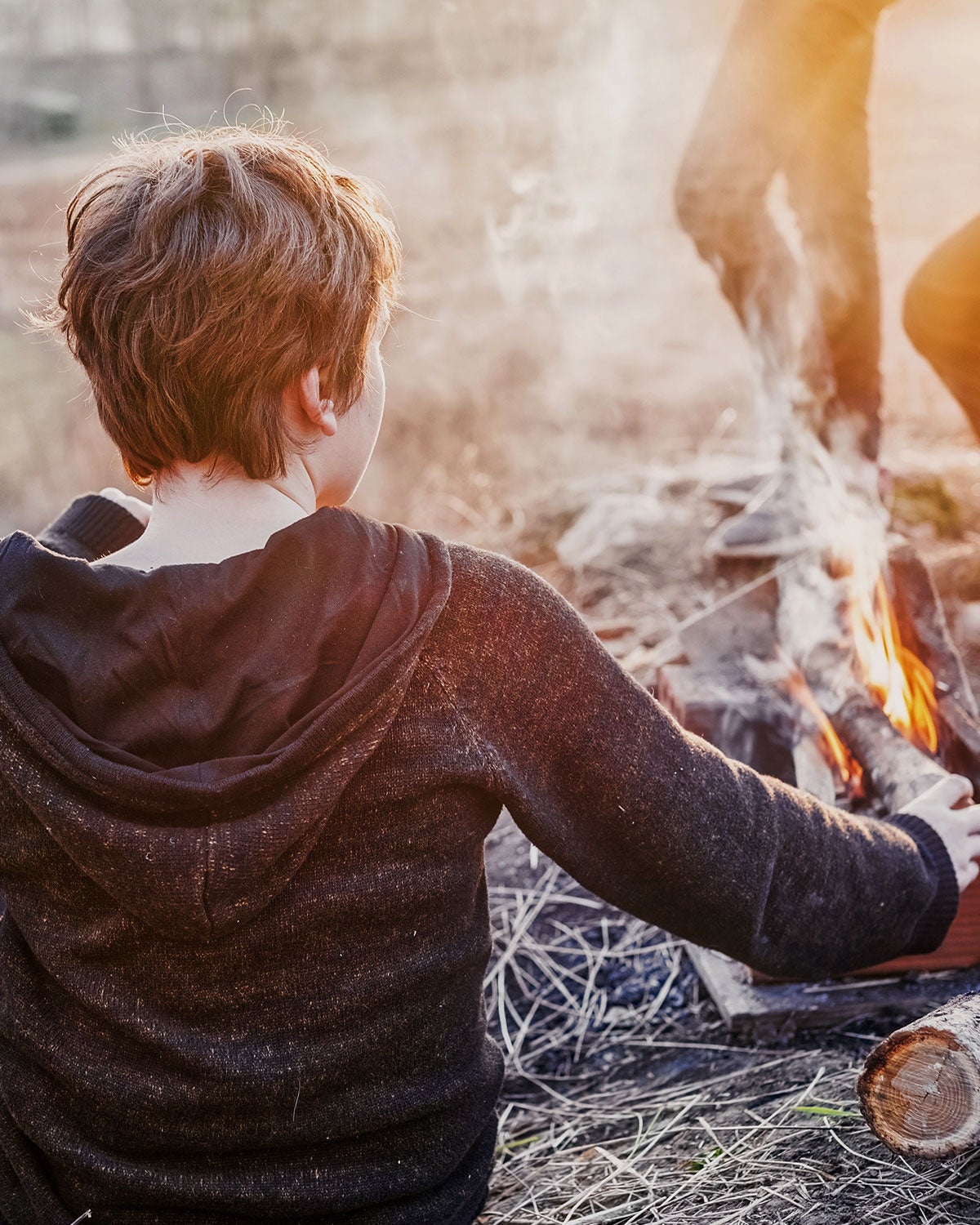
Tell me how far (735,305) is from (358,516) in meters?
1.84

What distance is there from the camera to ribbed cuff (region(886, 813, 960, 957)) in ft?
4.76

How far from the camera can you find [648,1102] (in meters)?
1.79

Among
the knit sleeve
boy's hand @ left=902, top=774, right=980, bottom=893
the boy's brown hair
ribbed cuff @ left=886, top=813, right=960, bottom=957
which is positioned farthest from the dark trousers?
the boy's brown hair

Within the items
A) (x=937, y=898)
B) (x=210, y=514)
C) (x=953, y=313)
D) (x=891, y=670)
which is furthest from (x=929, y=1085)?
(x=953, y=313)

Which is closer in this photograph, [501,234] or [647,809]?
[647,809]

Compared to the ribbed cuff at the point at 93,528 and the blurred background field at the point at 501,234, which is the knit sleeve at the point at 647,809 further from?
the blurred background field at the point at 501,234

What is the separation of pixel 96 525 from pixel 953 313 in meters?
1.77

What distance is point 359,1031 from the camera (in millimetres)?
1198

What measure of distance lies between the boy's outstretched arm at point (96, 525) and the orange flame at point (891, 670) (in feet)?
4.74

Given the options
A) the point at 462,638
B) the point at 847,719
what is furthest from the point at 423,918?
the point at 847,719

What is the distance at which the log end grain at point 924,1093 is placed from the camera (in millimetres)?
1132

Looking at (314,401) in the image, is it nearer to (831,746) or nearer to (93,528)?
(93,528)

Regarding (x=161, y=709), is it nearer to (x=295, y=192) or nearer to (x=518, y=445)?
(x=295, y=192)

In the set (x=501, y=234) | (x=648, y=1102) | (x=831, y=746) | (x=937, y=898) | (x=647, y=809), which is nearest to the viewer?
(x=647, y=809)
